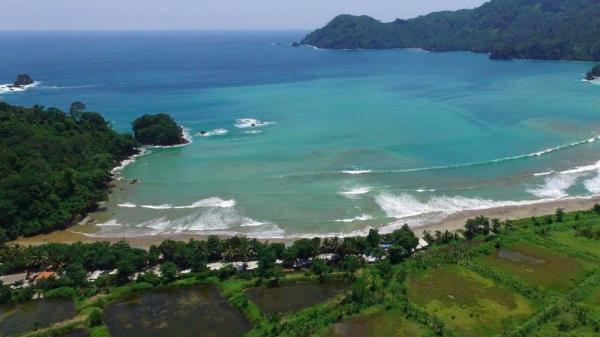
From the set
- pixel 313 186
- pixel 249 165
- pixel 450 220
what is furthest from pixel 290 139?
pixel 450 220

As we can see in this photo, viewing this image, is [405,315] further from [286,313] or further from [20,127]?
[20,127]

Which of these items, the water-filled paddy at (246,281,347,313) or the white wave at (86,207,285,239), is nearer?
the water-filled paddy at (246,281,347,313)

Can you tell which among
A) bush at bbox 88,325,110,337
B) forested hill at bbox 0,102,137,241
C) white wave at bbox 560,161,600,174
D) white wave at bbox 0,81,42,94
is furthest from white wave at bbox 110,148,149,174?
white wave at bbox 0,81,42,94

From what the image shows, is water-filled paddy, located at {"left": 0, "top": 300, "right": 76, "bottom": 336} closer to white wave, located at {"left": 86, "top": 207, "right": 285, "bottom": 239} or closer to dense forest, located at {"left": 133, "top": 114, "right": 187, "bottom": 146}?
white wave, located at {"left": 86, "top": 207, "right": 285, "bottom": 239}

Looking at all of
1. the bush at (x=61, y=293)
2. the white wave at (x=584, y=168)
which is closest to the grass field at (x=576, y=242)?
the white wave at (x=584, y=168)

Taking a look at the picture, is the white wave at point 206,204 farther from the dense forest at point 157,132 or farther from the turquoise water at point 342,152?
the dense forest at point 157,132
